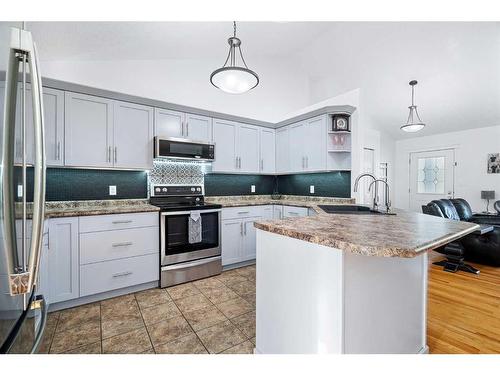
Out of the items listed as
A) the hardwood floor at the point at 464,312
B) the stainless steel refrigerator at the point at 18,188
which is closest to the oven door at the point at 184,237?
the stainless steel refrigerator at the point at 18,188

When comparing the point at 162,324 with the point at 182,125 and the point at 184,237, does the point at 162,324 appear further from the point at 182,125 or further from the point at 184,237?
the point at 182,125

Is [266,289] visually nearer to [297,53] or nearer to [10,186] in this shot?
[10,186]

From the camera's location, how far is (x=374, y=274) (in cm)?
118

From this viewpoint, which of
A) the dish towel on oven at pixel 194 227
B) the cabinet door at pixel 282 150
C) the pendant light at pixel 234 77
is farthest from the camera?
the cabinet door at pixel 282 150

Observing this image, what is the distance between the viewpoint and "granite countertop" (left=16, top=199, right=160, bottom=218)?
2.25 metres

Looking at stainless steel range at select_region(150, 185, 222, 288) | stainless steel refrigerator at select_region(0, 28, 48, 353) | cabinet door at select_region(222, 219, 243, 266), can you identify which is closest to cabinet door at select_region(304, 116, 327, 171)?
cabinet door at select_region(222, 219, 243, 266)

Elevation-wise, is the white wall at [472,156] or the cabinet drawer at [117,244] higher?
the white wall at [472,156]

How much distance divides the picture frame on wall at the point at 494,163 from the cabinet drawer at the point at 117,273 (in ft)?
23.1

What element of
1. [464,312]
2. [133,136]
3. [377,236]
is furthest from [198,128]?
[464,312]

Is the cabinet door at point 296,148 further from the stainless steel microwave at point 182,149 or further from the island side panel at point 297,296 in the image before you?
the island side panel at point 297,296

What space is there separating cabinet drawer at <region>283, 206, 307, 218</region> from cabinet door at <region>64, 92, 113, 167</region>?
2.42 m

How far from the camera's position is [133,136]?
9.52ft

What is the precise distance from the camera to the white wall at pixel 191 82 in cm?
280

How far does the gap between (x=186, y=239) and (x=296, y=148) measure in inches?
88.0
